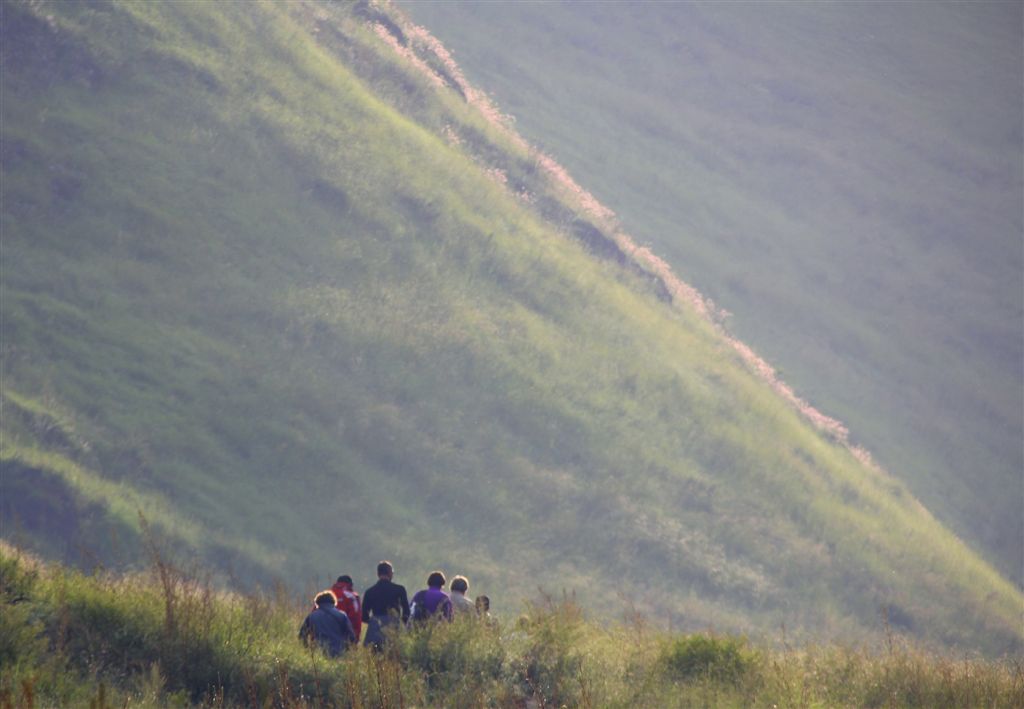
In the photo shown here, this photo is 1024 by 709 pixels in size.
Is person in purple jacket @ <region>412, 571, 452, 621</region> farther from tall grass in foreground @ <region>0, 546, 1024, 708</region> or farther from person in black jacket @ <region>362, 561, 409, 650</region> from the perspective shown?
tall grass in foreground @ <region>0, 546, 1024, 708</region>

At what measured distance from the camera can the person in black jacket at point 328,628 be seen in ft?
39.1

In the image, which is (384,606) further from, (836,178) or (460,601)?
(836,178)

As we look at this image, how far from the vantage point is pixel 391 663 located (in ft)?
32.9

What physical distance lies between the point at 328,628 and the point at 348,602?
0.84 m

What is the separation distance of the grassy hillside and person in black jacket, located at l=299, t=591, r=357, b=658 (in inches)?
1495

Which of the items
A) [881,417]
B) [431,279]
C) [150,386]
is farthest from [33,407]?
[881,417]

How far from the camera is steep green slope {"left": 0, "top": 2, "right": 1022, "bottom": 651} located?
24203 mm

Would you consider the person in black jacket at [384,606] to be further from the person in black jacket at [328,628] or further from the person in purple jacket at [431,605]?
the person in black jacket at [328,628]

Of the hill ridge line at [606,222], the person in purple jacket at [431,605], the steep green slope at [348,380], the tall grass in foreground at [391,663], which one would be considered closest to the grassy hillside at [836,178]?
the hill ridge line at [606,222]

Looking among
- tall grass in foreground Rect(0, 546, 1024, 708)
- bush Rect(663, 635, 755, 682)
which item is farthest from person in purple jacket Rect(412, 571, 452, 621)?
bush Rect(663, 635, 755, 682)

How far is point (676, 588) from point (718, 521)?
391cm

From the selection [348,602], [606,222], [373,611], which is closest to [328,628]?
[348,602]

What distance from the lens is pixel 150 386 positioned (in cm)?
2527

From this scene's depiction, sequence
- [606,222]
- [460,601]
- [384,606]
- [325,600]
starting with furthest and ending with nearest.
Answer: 1. [606,222]
2. [460,601]
3. [384,606]
4. [325,600]
